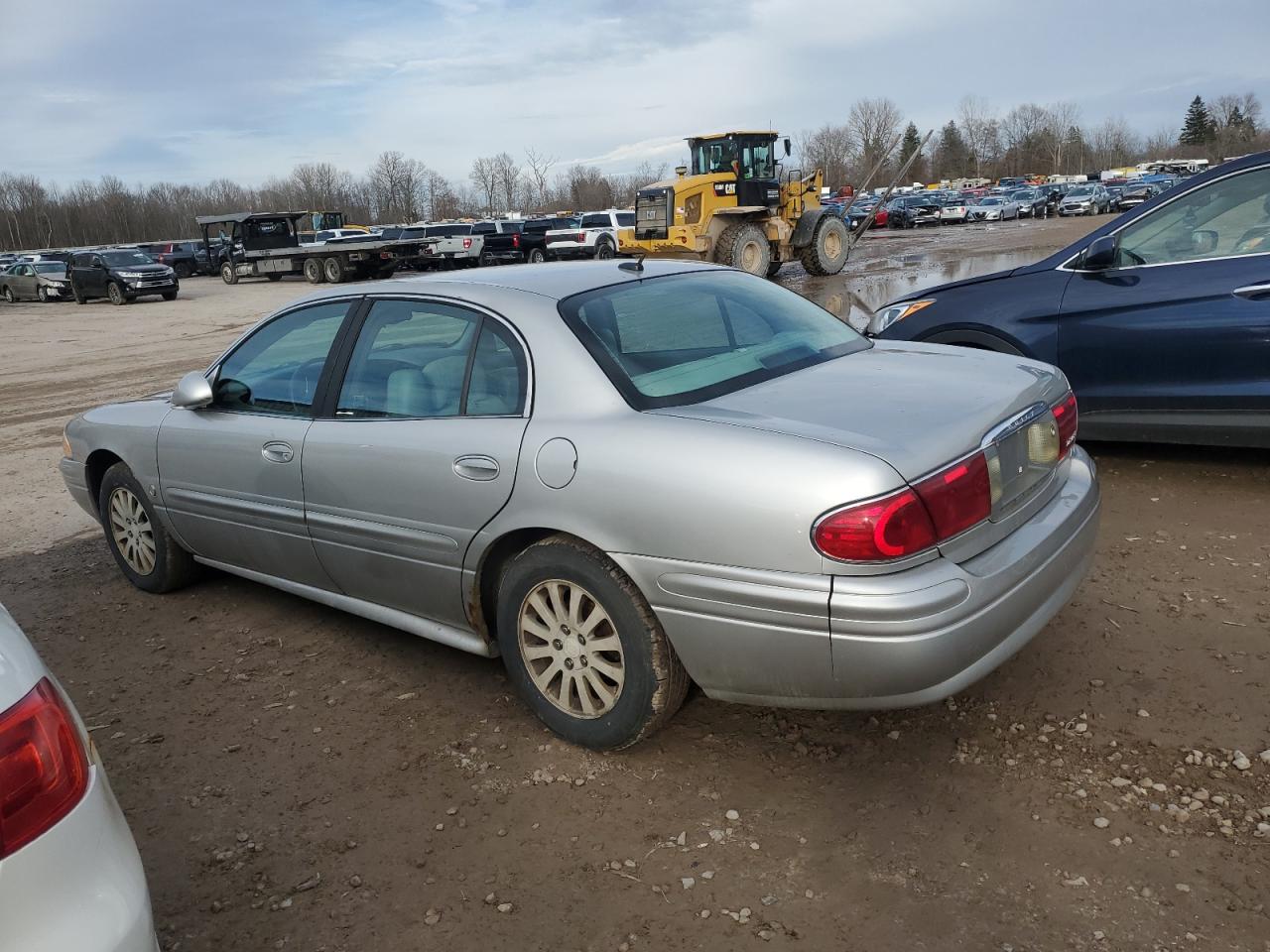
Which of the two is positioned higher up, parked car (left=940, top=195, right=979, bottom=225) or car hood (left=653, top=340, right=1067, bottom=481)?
parked car (left=940, top=195, right=979, bottom=225)

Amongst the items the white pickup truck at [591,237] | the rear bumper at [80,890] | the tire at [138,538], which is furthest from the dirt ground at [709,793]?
the white pickup truck at [591,237]

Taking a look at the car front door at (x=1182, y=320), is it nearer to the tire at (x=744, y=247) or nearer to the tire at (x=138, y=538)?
the tire at (x=138, y=538)

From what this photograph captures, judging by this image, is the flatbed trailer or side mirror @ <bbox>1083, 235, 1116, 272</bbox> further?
the flatbed trailer

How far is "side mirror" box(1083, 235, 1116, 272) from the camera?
5277 millimetres

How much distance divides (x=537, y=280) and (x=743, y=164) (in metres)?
19.1

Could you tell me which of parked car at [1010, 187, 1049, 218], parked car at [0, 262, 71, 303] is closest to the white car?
parked car at [0, 262, 71, 303]

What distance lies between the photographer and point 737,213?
70.0ft

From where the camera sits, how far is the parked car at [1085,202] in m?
51.6

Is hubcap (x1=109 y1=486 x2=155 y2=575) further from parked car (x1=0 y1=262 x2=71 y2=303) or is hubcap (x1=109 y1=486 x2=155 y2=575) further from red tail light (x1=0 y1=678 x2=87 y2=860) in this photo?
parked car (x1=0 y1=262 x2=71 y2=303)

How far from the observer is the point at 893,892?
2.50 m

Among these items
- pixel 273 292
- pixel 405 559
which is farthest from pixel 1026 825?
pixel 273 292

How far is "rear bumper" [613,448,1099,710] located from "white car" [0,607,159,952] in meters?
1.48

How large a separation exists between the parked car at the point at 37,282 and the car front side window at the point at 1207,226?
3563 centimetres

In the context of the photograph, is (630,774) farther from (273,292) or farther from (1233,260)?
(273,292)
